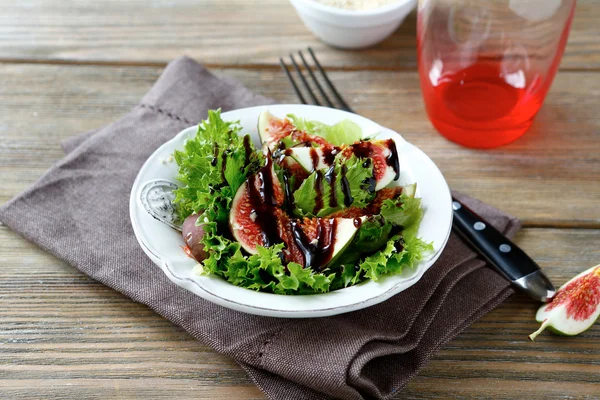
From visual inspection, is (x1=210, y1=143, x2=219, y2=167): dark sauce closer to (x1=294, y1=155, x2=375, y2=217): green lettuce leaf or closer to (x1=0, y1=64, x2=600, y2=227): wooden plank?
(x1=294, y1=155, x2=375, y2=217): green lettuce leaf

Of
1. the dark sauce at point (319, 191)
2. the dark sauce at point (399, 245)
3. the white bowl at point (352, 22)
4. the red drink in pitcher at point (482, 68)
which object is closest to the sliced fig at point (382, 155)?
the dark sauce at point (319, 191)

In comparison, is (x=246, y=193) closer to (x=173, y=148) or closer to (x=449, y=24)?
(x=173, y=148)

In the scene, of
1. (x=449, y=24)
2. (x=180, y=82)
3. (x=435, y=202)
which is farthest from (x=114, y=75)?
(x=435, y=202)

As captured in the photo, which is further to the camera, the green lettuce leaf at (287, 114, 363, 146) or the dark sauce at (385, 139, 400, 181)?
the green lettuce leaf at (287, 114, 363, 146)

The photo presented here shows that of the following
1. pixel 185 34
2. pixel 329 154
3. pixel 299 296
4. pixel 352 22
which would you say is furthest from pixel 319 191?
pixel 185 34

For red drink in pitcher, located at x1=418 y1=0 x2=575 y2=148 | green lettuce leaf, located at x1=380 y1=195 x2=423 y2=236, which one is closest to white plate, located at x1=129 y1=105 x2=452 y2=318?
green lettuce leaf, located at x1=380 y1=195 x2=423 y2=236

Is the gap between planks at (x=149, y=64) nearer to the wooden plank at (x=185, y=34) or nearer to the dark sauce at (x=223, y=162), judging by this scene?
the wooden plank at (x=185, y=34)
